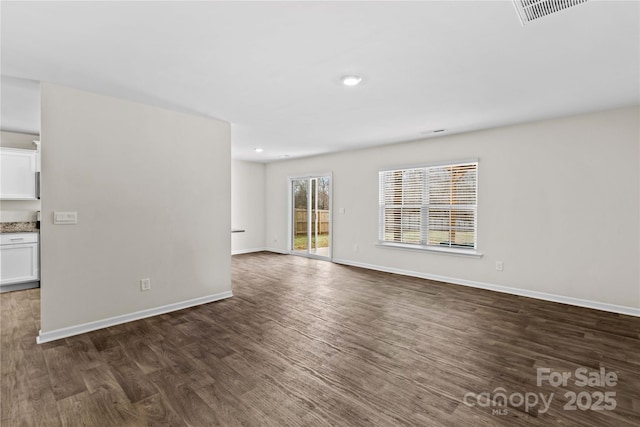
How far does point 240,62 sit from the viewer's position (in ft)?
7.98

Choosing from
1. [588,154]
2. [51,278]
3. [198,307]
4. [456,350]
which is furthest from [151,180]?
[588,154]

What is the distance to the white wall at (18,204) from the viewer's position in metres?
4.60

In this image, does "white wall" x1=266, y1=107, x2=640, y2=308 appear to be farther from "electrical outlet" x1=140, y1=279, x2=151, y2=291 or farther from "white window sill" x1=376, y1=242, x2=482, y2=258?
"electrical outlet" x1=140, y1=279, x2=151, y2=291

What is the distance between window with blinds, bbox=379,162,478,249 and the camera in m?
4.82

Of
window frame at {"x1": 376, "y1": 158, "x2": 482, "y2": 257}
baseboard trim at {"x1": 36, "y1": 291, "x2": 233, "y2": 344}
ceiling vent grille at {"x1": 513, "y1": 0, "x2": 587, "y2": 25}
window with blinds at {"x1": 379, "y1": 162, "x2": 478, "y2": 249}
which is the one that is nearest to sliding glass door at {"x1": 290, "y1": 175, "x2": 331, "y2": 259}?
window frame at {"x1": 376, "y1": 158, "x2": 482, "y2": 257}

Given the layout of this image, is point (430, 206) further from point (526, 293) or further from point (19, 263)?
point (19, 263)

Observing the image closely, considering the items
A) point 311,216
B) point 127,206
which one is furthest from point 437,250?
point 127,206

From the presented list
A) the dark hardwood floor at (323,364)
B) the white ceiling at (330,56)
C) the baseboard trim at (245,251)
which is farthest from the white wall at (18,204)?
the baseboard trim at (245,251)

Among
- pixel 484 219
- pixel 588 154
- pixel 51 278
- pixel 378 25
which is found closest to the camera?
pixel 378 25

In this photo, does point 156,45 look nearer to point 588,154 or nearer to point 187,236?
point 187,236

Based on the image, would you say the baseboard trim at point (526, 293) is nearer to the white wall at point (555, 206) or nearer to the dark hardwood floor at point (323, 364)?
the white wall at point (555, 206)

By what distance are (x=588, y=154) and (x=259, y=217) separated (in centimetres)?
673

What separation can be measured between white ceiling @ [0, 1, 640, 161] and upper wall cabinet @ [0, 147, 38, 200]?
3.53ft

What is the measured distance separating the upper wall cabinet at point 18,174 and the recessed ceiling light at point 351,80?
484 centimetres
